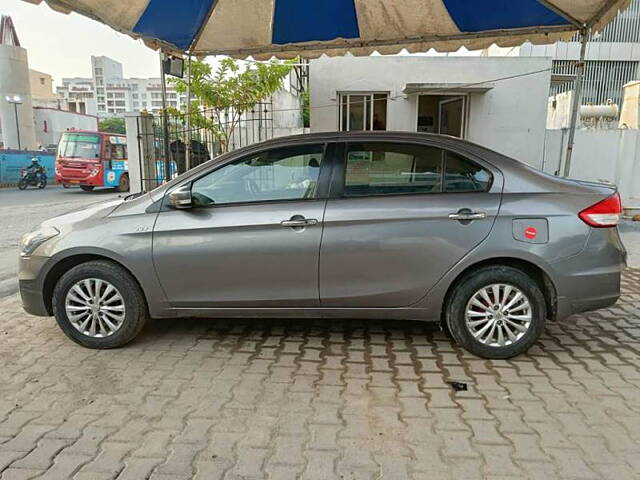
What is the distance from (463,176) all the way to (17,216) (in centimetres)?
1284

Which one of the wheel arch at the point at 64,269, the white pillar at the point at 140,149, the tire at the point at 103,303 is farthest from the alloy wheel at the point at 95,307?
the white pillar at the point at 140,149

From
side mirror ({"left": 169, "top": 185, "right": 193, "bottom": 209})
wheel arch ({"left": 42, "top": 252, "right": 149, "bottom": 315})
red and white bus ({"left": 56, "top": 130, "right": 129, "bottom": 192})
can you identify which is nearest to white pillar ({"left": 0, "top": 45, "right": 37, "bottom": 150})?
red and white bus ({"left": 56, "top": 130, "right": 129, "bottom": 192})

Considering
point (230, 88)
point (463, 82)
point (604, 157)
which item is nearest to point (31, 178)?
point (230, 88)

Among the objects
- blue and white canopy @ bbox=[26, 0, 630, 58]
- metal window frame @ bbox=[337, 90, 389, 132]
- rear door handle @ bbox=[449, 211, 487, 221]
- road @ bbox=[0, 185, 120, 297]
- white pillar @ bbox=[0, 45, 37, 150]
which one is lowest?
road @ bbox=[0, 185, 120, 297]

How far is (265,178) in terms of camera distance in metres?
3.69

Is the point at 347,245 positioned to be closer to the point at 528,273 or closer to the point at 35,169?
the point at 528,273

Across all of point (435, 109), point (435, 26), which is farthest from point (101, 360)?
point (435, 109)

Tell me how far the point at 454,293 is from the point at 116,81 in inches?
5120

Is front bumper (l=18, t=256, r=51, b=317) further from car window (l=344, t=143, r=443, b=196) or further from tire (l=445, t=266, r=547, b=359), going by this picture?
tire (l=445, t=266, r=547, b=359)

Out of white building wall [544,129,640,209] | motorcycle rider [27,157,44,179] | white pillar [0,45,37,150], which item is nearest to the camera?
white building wall [544,129,640,209]

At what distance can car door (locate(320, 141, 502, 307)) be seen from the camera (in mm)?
3420

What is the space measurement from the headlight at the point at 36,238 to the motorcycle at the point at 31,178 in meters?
21.5

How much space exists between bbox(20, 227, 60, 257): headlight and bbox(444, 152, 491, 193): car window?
10.0 ft

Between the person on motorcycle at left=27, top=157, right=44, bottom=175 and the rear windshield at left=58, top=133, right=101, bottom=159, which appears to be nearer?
the rear windshield at left=58, top=133, right=101, bottom=159
